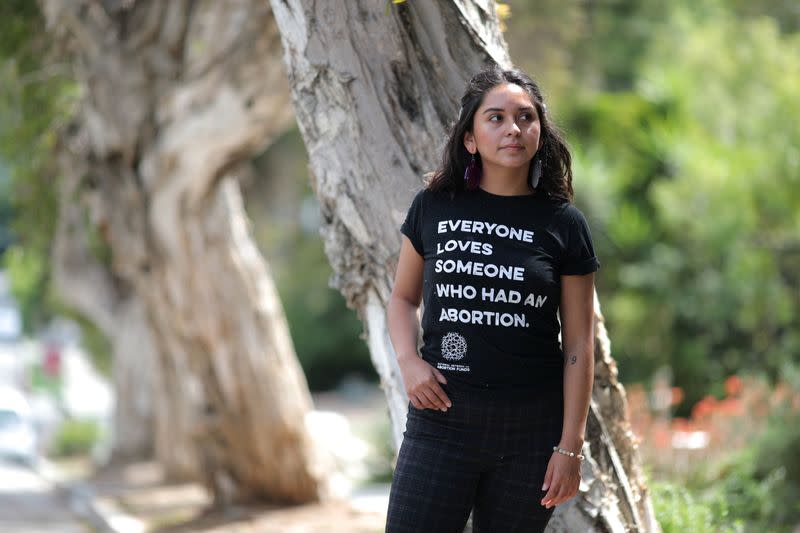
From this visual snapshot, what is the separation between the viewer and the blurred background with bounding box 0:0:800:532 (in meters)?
8.66

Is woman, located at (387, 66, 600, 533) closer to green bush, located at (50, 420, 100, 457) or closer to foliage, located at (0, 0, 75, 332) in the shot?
foliage, located at (0, 0, 75, 332)

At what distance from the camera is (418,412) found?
3.45m

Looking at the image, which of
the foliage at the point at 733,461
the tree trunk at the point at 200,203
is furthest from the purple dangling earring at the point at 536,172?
the tree trunk at the point at 200,203

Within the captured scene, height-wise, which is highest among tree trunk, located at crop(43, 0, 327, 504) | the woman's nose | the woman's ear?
tree trunk, located at crop(43, 0, 327, 504)

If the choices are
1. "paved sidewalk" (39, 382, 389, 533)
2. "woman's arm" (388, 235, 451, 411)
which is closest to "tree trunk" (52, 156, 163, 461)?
"paved sidewalk" (39, 382, 389, 533)

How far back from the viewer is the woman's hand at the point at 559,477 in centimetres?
333

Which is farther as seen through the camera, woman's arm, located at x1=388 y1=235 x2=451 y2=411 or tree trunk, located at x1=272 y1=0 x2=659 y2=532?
tree trunk, located at x1=272 y1=0 x2=659 y2=532

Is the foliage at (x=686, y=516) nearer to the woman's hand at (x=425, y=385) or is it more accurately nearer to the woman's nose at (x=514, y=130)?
the woman's hand at (x=425, y=385)

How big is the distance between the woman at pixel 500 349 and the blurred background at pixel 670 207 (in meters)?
2.99

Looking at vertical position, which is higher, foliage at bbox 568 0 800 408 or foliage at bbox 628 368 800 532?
foliage at bbox 568 0 800 408

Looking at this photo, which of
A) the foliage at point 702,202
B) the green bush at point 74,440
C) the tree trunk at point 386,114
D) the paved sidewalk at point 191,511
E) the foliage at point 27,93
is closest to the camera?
the tree trunk at point 386,114

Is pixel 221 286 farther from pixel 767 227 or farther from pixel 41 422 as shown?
pixel 41 422

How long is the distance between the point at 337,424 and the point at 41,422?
21.9 ft

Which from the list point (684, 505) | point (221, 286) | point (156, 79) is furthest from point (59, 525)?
point (684, 505)
